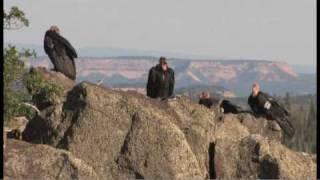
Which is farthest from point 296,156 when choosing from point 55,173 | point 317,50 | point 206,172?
point 55,173

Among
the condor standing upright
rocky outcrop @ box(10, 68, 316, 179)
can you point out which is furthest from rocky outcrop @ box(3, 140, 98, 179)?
the condor standing upright

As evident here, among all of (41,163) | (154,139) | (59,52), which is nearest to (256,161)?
(154,139)

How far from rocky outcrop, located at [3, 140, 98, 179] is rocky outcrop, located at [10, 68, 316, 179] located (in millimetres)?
1612

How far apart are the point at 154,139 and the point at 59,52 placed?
9445mm

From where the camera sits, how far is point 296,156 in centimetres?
2903

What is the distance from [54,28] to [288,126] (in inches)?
403

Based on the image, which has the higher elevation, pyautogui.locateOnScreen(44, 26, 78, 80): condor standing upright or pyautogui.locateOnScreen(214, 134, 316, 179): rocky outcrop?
pyautogui.locateOnScreen(44, 26, 78, 80): condor standing upright

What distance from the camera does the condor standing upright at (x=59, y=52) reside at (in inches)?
1340

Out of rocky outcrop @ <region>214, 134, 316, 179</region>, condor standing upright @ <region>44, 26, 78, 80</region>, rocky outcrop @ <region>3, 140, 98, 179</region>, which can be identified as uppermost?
condor standing upright @ <region>44, 26, 78, 80</region>

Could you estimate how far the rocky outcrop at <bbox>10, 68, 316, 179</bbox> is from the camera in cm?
2645

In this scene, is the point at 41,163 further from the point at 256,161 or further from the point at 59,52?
the point at 59,52

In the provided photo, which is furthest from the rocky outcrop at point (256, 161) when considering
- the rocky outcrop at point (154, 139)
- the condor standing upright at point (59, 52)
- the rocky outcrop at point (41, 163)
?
the condor standing upright at point (59, 52)

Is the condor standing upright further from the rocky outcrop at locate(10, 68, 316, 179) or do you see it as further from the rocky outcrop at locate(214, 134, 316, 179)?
the rocky outcrop at locate(214, 134, 316, 179)

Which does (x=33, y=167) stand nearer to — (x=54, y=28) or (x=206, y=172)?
(x=206, y=172)
